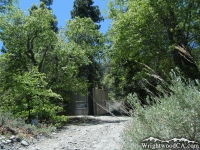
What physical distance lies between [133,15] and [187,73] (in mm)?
3836

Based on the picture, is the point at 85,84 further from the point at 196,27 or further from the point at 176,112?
the point at 176,112

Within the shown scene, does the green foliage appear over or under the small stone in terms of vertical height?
over

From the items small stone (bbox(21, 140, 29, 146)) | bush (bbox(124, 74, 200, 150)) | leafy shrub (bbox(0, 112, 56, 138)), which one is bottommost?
small stone (bbox(21, 140, 29, 146))

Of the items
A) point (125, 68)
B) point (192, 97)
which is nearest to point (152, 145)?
point (192, 97)

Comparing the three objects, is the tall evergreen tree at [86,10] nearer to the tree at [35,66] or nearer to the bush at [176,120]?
the tree at [35,66]

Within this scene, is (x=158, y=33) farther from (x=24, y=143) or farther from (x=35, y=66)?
(x=24, y=143)

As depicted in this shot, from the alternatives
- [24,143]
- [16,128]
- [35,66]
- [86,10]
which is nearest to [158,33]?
[35,66]

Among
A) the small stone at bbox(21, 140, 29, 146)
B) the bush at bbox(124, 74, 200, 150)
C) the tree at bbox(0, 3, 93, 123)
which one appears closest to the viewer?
the bush at bbox(124, 74, 200, 150)

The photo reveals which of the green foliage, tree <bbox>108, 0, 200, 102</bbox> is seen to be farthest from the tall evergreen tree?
tree <bbox>108, 0, 200, 102</bbox>

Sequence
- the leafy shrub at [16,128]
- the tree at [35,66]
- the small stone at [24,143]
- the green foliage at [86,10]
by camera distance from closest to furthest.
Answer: the small stone at [24,143] → the leafy shrub at [16,128] → the tree at [35,66] → the green foliage at [86,10]

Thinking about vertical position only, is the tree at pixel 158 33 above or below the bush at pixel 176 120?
above

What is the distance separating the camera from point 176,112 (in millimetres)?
2471

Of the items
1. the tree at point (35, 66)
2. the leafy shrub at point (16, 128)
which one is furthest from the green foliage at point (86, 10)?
the leafy shrub at point (16, 128)

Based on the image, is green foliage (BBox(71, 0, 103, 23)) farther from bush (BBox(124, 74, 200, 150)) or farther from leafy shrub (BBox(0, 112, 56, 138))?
bush (BBox(124, 74, 200, 150))
